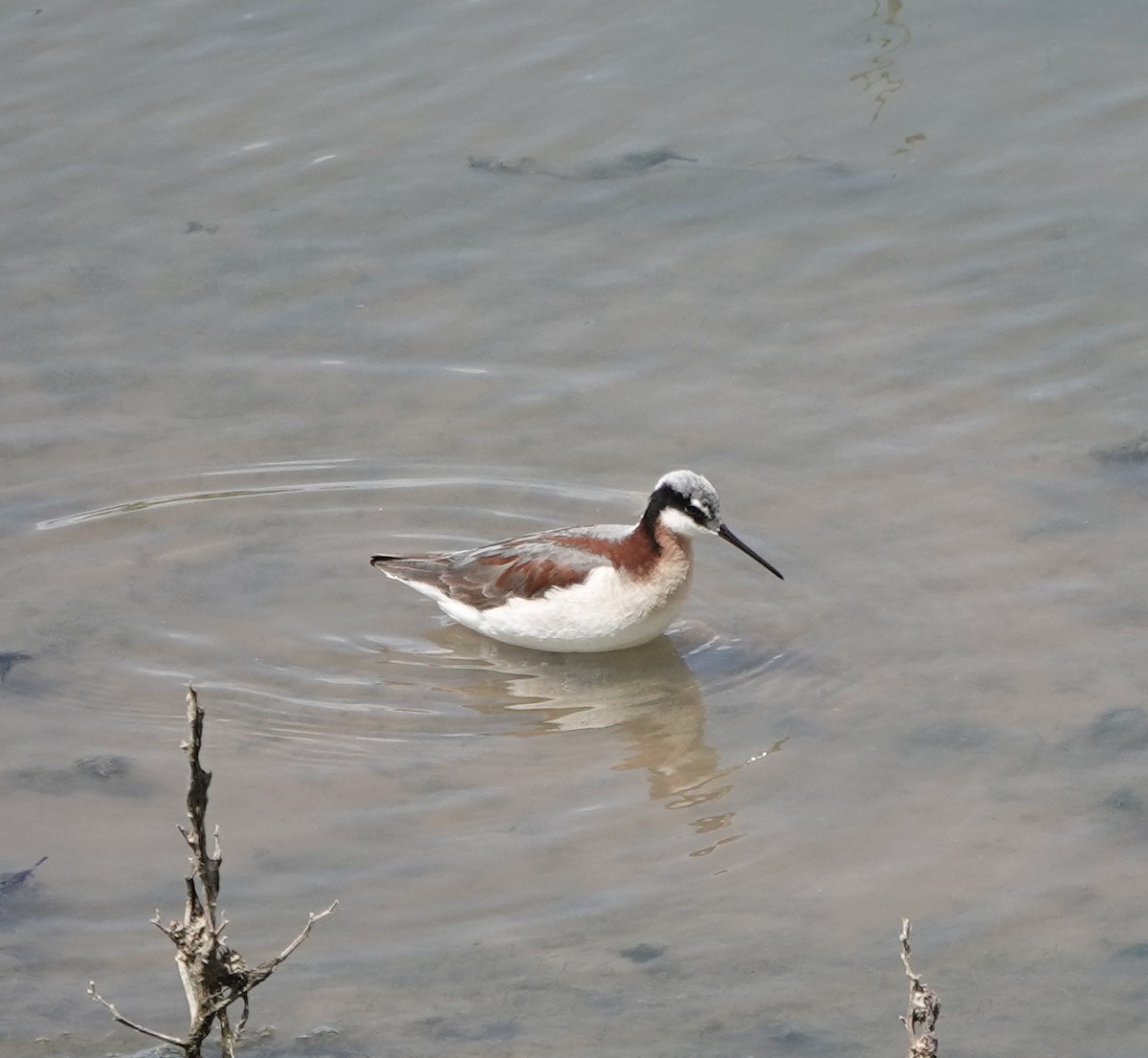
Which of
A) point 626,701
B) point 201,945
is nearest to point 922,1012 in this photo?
point 201,945

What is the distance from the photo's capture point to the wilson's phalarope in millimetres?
10250

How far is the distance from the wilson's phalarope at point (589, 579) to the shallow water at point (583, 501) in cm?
29

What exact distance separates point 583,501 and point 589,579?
1294 mm

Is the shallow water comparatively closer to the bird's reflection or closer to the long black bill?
the bird's reflection

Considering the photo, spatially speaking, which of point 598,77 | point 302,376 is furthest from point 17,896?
point 598,77

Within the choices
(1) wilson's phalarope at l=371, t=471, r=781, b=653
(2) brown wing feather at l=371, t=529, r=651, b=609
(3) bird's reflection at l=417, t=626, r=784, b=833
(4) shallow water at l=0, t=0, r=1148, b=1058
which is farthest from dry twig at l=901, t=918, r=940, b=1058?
(2) brown wing feather at l=371, t=529, r=651, b=609

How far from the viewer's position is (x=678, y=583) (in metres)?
10.2

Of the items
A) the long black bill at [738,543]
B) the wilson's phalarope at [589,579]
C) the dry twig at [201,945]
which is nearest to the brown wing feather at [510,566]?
the wilson's phalarope at [589,579]

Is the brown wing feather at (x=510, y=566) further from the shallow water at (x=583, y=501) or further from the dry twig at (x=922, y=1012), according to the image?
the dry twig at (x=922, y=1012)

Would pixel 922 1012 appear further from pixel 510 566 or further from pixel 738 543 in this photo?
pixel 510 566

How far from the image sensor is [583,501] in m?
11.6

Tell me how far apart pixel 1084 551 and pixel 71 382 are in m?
6.93

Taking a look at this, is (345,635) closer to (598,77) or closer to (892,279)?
(892,279)

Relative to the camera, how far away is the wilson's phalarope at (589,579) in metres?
10.2
